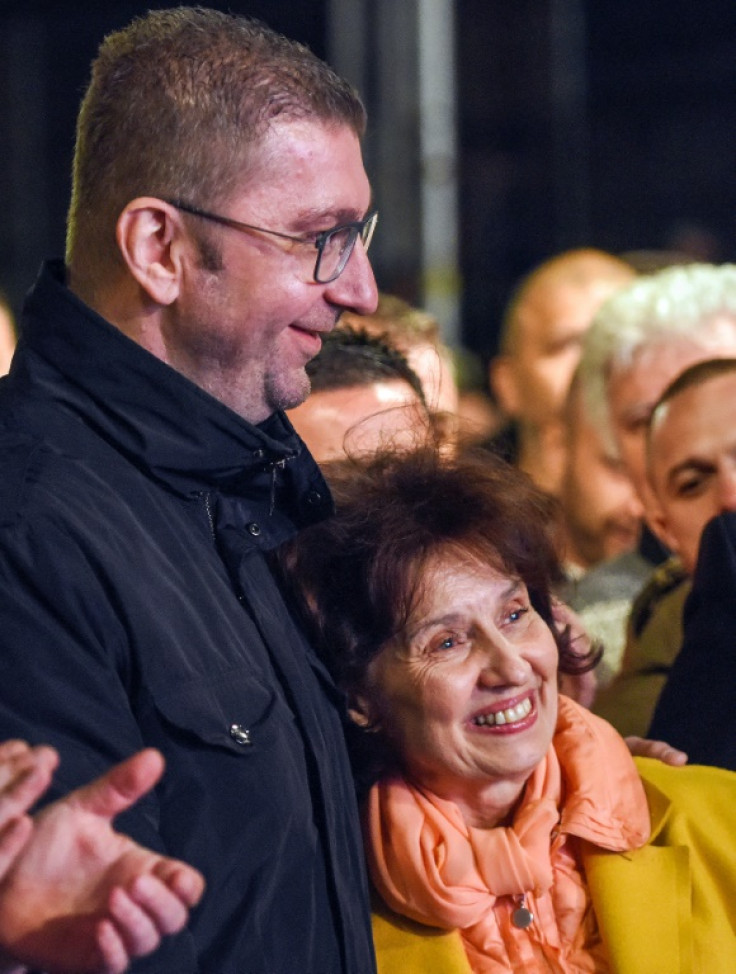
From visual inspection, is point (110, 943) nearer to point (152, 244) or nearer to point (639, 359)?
point (152, 244)

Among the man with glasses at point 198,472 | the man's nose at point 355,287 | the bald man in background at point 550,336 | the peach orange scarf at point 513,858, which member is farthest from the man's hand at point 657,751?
the bald man in background at point 550,336

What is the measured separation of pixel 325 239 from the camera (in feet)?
8.51

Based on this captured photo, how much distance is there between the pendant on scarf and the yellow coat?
0.10m

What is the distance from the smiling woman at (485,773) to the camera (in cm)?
272

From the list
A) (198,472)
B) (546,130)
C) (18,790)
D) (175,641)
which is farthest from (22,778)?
(546,130)

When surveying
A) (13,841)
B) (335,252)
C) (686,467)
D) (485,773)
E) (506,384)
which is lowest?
(506,384)

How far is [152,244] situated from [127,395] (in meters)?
0.26

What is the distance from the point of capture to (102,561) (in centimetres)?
221

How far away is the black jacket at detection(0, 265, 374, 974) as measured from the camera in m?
2.13

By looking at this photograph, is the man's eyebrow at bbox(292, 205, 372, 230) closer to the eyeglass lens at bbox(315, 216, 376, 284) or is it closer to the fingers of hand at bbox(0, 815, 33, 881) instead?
the eyeglass lens at bbox(315, 216, 376, 284)

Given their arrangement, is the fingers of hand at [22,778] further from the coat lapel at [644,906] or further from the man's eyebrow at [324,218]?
the coat lapel at [644,906]

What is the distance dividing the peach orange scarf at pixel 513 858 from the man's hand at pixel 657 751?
0.22m

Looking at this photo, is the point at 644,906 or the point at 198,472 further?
the point at 644,906

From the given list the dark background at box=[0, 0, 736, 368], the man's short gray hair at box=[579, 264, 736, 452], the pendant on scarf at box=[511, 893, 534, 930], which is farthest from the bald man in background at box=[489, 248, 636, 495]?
the pendant on scarf at box=[511, 893, 534, 930]
